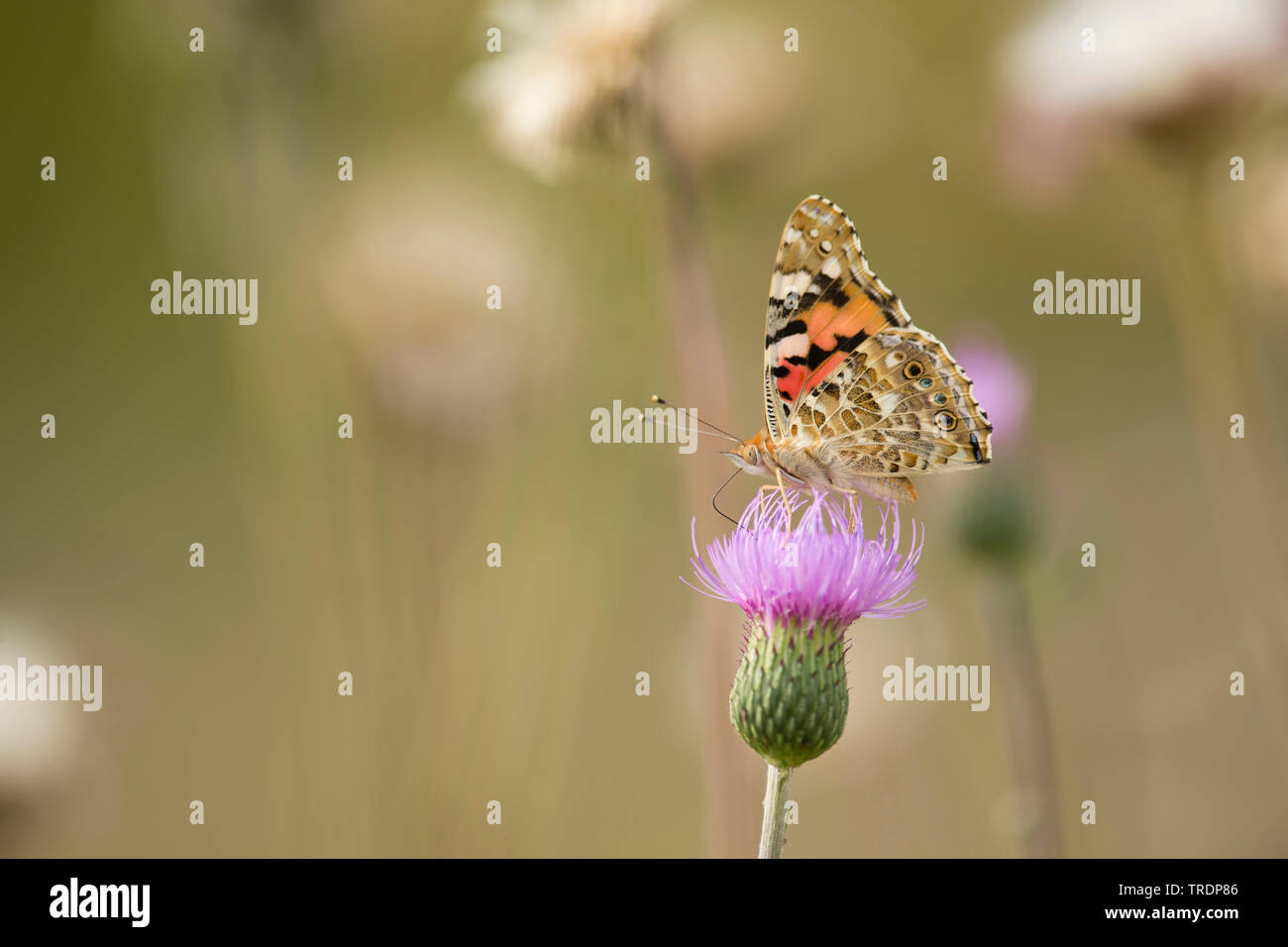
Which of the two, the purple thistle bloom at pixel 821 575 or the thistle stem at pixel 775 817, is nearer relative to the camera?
the thistle stem at pixel 775 817

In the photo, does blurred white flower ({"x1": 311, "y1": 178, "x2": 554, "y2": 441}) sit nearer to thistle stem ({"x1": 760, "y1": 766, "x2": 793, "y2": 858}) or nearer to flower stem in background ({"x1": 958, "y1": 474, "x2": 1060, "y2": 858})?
flower stem in background ({"x1": 958, "y1": 474, "x2": 1060, "y2": 858})

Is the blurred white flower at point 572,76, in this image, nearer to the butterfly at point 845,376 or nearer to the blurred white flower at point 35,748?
the butterfly at point 845,376

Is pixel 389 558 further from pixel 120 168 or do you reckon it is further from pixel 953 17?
pixel 953 17

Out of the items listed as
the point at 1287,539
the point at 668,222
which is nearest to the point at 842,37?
the point at 668,222

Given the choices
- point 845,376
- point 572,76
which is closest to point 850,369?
point 845,376

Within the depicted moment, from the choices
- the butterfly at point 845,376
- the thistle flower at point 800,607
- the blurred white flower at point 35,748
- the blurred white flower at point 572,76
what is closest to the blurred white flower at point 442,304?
the blurred white flower at point 572,76

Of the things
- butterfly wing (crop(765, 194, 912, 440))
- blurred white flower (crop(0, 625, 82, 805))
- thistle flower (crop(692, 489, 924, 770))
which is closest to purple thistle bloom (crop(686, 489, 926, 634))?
thistle flower (crop(692, 489, 924, 770))
